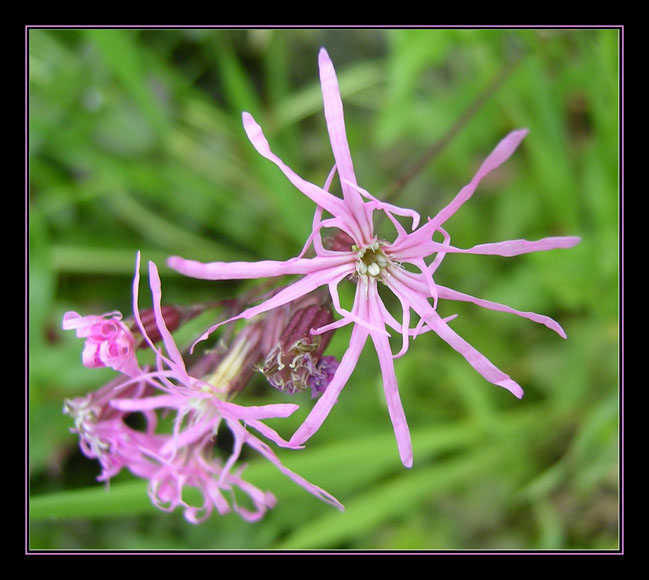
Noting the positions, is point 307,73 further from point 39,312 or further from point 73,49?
point 39,312

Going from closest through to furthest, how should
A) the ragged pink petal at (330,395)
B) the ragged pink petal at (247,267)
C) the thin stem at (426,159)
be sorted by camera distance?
→ the ragged pink petal at (247,267) → the ragged pink petal at (330,395) → the thin stem at (426,159)

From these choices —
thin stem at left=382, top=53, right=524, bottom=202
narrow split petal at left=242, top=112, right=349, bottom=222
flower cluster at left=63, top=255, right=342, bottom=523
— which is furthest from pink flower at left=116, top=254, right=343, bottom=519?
thin stem at left=382, top=53, right=524, bottom=202

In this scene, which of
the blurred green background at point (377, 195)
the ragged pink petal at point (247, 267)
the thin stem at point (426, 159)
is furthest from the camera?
the blurred green background at point (377, 195)

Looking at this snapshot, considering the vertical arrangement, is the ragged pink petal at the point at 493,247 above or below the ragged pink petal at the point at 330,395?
above

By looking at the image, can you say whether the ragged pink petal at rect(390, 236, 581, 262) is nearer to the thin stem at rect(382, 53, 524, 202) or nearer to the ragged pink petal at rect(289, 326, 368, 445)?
the ragged pink petal at rect(289, 326, 368, 445)

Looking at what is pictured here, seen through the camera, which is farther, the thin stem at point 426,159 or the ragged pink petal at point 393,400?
the thin stem at point 426,159

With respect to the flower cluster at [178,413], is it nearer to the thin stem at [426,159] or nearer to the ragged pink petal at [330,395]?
the ragged pink petal at [330,395]

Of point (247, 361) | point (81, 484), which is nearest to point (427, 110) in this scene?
point (247, 361)

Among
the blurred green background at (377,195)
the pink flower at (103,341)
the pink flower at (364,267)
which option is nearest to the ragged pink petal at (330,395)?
the pink flower at (364,267)
